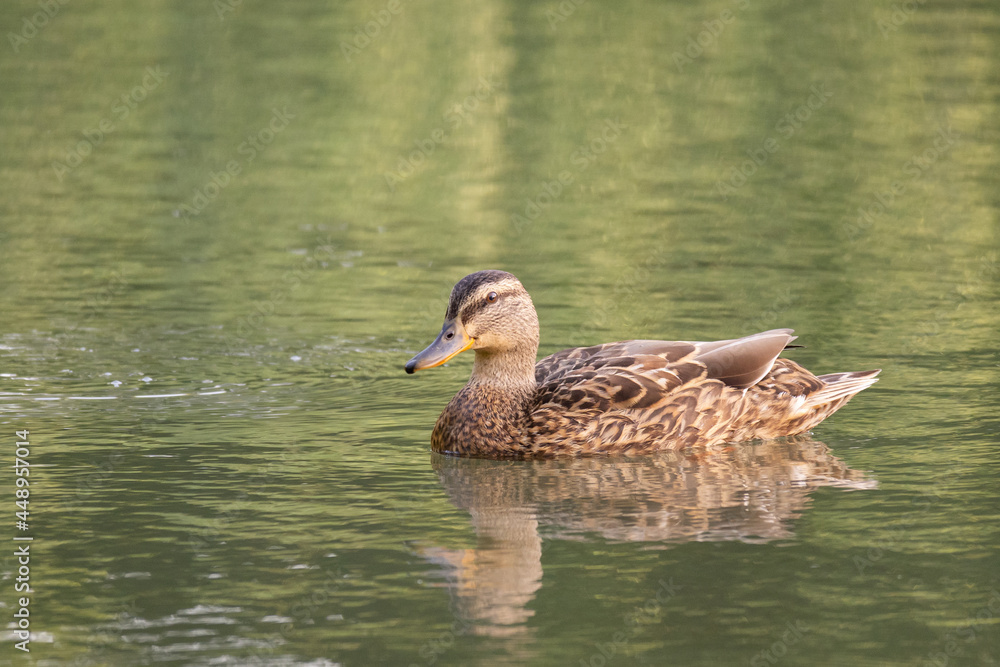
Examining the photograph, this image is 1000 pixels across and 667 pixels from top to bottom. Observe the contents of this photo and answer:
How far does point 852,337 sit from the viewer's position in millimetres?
13656

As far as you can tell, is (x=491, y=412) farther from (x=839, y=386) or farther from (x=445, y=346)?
(x=839, y=386)

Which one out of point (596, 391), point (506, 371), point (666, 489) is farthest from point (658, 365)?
point (666, 489)

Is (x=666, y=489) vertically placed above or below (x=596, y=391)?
below

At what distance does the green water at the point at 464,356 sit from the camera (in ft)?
25.3

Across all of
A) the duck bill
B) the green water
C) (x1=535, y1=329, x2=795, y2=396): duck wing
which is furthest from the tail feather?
the duck bill

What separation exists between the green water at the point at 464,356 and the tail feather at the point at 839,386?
0.27 meters

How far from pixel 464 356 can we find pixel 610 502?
15.3 ft

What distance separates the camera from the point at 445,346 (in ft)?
34.5

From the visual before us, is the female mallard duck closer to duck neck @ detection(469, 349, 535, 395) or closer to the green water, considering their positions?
duck neck @ detection(469, 349, 535, 395)

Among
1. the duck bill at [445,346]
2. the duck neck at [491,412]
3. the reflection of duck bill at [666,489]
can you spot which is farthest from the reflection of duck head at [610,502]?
the duck bill at [445,346]

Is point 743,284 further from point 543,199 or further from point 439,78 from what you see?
point 439,78

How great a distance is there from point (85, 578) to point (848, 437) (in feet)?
18.0

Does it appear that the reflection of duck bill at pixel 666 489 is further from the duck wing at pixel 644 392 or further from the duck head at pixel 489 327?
the duck head at pixel 489 327

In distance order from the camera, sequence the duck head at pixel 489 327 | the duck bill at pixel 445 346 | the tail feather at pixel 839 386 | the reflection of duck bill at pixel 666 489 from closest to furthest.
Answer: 1. the reflection of duck bill at pixel 666 489
2. the duck bill at pixel 445 346
3. the duck head at pixel 489 327
4. the tail feather at pixel 839 386
